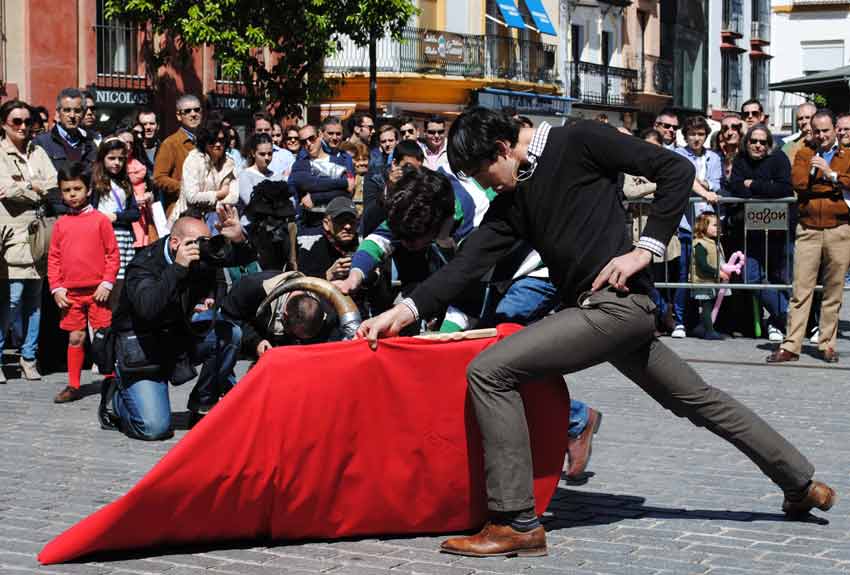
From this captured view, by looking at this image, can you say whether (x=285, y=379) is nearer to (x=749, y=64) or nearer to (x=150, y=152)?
(x=150, y=152)

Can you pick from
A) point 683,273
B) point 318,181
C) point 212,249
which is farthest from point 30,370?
point 683,273

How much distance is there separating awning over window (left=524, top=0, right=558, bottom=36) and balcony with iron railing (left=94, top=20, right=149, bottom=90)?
687 inches

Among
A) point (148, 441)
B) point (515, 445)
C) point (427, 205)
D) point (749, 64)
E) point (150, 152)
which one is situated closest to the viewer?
point (515, 445)

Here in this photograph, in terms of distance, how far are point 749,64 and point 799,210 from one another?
5356 centimetres

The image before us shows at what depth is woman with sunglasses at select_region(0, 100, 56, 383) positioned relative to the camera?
37.0 feet

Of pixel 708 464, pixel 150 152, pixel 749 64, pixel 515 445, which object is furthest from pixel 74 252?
pixel 749 64

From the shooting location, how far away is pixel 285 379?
6.04 metres

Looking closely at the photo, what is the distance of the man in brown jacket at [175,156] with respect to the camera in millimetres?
13164

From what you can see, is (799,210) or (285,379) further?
(799,210)

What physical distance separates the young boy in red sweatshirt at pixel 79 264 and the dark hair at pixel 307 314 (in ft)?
10.1

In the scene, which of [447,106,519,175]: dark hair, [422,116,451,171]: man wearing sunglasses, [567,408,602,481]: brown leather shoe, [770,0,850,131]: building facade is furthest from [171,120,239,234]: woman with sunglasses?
[770,0,850,131]: building facade

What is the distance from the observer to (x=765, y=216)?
1387cm

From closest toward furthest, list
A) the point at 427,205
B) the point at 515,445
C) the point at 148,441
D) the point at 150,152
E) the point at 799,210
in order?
the point at 515,445, the point at 427,205, the point at 148,441, the point at 799,210, the point at 150,152

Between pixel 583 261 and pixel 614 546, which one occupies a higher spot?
pixel 583 261
